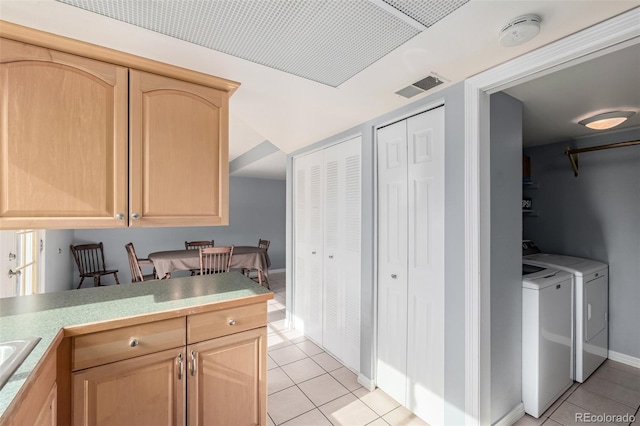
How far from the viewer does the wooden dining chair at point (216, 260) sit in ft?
13.0

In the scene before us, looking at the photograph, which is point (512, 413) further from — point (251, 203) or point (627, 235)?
point (251, 203)

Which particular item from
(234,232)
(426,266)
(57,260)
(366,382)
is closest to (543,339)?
(426,266)

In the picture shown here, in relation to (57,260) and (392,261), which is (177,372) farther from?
(57,260)

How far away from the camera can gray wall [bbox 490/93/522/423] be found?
5.70ft

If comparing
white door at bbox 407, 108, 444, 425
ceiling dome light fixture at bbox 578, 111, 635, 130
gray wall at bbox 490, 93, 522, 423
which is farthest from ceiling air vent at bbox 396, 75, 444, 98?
ceiling dome light fixture at bbox 578, 111, 635, 130

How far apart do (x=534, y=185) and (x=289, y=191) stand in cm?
280

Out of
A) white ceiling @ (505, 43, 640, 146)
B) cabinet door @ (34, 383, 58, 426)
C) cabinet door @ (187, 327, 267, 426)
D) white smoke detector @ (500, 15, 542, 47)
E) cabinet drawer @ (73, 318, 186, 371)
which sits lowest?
cabinet door @ (187, 327, 267, 426)

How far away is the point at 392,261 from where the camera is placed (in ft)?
7.04

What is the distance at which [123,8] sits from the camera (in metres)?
1.16

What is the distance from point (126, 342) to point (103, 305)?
0.28m

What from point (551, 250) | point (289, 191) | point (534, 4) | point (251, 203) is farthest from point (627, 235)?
point (251, 203)

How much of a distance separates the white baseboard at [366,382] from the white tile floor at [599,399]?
3.15 feet

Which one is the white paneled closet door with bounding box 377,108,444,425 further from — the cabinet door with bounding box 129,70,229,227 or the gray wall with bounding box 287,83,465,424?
the cabinet door with bounding box 129,70,229,227

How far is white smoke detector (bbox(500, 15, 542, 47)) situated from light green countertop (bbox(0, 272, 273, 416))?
1.72 metres
